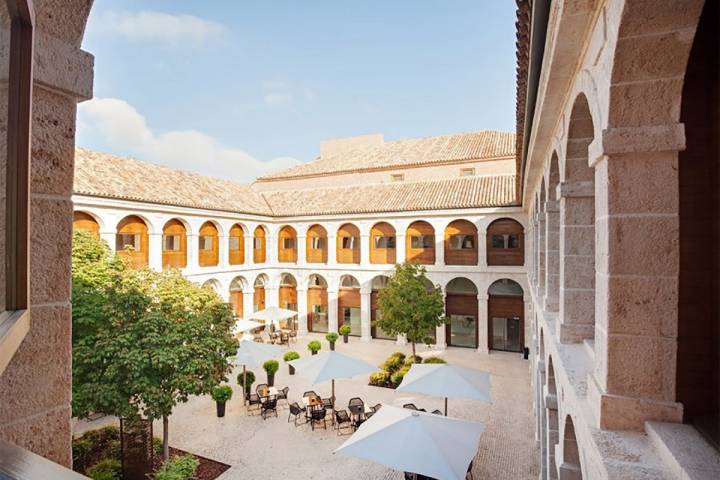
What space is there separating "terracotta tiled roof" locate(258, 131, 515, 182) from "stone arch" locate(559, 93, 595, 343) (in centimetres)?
2072

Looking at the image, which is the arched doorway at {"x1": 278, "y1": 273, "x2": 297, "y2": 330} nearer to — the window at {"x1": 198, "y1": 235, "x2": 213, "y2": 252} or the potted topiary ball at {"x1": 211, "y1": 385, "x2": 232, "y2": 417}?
Result: the window at {"x1": 198, "y1": 235, "x2": 213, "y2": 252}

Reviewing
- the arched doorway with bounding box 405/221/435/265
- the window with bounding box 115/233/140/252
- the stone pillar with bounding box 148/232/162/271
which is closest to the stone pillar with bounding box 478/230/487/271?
the arched doorway with bounding box 405/221/435/265

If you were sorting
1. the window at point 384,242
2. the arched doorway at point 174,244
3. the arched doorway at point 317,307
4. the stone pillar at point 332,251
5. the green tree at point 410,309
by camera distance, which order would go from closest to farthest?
the green tree at point 410,309 → the arched doorway at point 174,244 → the window at point 384,242 → the stone pillar at point 332,251 → the arched doorway at point 317,307

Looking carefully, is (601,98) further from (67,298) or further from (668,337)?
(67,298)

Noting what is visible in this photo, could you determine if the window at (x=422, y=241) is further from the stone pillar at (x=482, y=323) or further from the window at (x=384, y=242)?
the stone pillar at (x=482, y=323)

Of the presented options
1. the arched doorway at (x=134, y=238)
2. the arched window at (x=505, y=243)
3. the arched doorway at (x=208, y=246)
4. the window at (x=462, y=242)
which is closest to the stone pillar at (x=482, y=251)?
the arched window at (x=505, y=243)

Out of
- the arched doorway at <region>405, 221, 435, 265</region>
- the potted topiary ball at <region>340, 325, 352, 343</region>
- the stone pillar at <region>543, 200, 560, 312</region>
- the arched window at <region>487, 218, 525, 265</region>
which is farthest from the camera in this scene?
the potted topiary ball at <region>340, 325, 352, 343</region>

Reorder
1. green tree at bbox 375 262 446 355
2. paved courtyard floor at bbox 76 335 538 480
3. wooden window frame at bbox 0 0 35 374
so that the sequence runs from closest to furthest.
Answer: wooden window frame at bbox 0 0 35 374 → paved courtyard floor at bbox 76 335 538 480 → green tree at bbox 375 262 446 355

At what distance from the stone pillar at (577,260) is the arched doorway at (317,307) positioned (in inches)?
860

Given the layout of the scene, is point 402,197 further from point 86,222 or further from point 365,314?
point 86,222

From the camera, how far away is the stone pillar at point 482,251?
70.4ft

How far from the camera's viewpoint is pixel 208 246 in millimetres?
22688

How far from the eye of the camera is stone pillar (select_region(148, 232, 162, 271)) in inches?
758

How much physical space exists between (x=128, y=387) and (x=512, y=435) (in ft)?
A: 35.4
